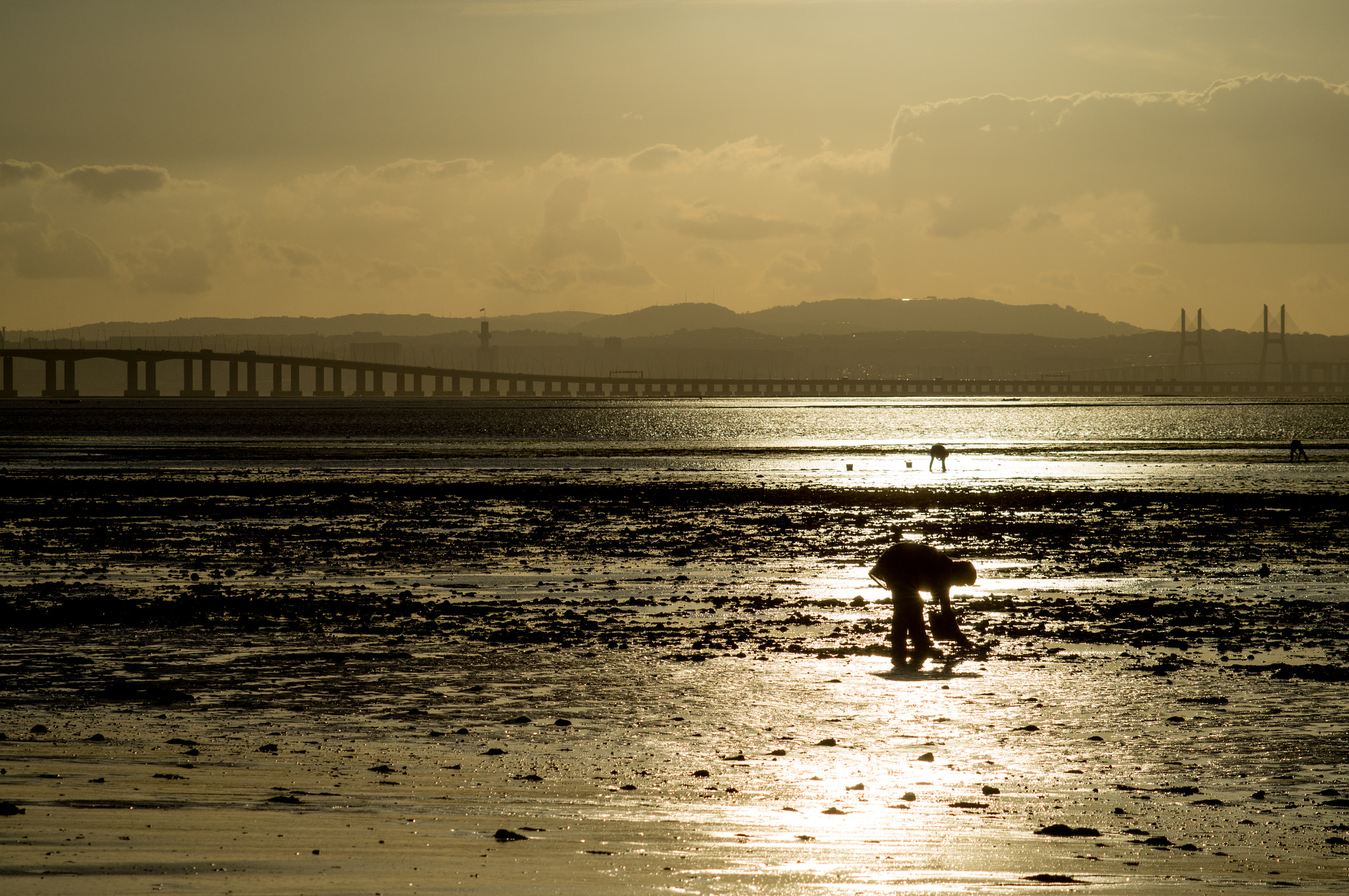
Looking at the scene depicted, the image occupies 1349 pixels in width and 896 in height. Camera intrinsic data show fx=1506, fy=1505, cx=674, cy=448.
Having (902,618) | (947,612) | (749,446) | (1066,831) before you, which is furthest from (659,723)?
(749,446)

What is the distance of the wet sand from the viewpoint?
7629 mm

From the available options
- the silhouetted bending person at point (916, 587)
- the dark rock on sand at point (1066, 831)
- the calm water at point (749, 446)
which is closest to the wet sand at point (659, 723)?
the dark rock on sand at point (1066, 831)

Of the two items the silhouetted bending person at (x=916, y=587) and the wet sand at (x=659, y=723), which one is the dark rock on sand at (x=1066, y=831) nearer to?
the wet sand at (x=659, y=723)

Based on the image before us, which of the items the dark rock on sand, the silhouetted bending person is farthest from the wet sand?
the silhouetted bending person

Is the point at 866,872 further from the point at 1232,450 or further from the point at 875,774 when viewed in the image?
the point at 1232,450

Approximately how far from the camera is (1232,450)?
236ft

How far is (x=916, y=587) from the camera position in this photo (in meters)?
14.2

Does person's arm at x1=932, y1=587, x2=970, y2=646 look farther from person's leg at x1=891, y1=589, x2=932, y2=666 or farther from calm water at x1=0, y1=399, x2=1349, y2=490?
calm water at x1=0, y1=399, x2=1349, y2=490

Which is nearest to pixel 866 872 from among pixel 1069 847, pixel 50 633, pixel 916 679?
pixel 1069 847

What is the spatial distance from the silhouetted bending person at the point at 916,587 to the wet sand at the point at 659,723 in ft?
1.15

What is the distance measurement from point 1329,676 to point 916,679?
3709 millimetres

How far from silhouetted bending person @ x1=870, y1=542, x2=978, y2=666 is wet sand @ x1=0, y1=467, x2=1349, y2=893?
0.35 metres

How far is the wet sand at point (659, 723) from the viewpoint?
7629mm

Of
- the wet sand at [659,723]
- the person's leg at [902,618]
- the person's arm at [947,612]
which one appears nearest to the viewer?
the wet sand at [659,723]
